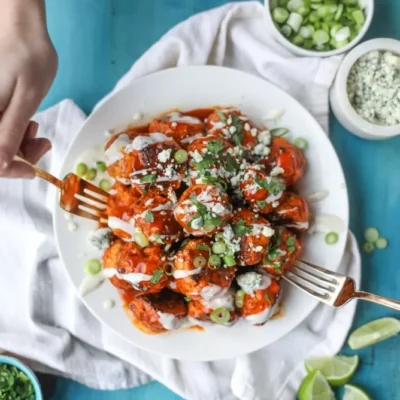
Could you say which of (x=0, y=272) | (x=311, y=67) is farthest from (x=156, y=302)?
(x=311, y=67)

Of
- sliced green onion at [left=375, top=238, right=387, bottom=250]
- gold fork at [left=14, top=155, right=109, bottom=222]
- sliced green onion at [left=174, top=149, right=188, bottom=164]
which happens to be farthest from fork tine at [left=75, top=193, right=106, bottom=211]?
sliced green onion at [left=375, top=238, right=387, bottom=250]

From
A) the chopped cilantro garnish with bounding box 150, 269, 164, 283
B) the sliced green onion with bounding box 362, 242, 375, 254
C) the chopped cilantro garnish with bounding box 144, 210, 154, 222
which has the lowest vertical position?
the sliced green onion with bounding box 362, 242, 375, 254

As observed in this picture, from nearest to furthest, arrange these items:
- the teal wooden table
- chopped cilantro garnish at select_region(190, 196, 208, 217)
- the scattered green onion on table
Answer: chopped cilantro garnish at select_region(190, 196, 208, 217), the scattered green onion on table, the teal wooden table

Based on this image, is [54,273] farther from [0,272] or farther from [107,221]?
[107,221]

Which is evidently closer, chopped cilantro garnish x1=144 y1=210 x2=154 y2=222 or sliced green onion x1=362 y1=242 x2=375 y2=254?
chopped cilantro garnish x1=144 y1=210 x2=154 y2=222

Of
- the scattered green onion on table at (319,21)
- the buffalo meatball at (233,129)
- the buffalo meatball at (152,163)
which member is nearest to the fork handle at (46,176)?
the buffalo meatball at (152,163)

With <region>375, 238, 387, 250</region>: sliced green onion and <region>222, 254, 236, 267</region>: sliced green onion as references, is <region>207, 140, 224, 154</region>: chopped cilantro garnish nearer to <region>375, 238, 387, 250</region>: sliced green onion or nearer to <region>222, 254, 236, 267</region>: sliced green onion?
<region>222, 254, 236, 267</region>: sliced green onion
